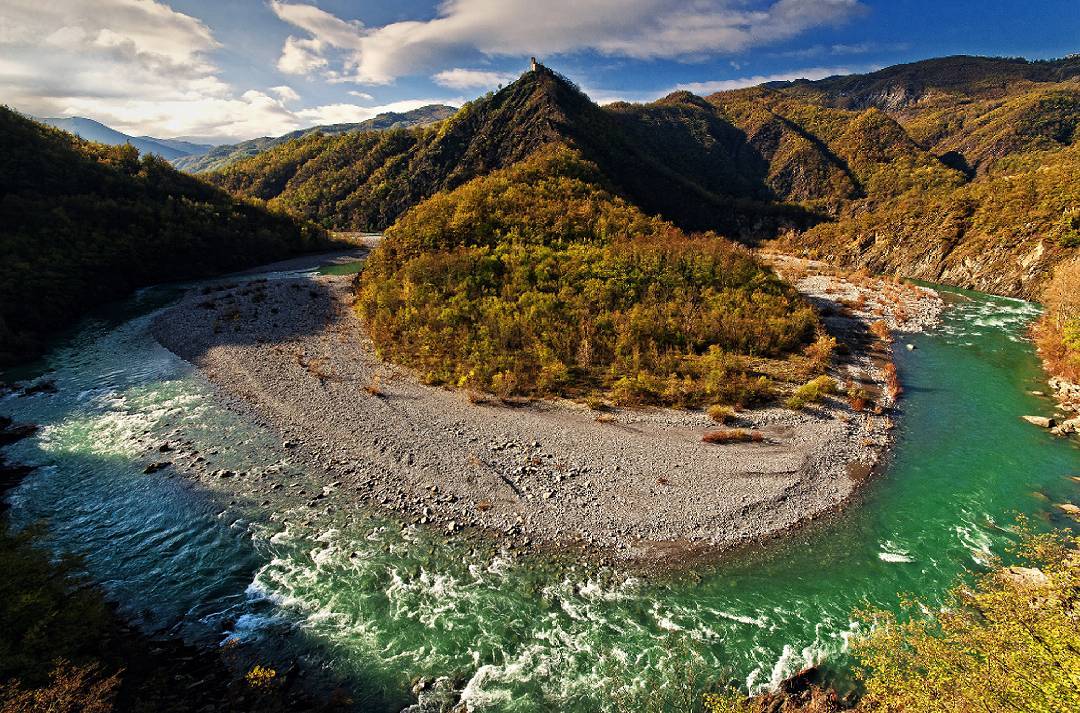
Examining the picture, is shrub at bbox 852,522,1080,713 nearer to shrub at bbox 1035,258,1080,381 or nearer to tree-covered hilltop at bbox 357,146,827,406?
tree-covered hilltop at bbox 357,146,827,406

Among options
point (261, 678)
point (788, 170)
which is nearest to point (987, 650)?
point (261, 678)

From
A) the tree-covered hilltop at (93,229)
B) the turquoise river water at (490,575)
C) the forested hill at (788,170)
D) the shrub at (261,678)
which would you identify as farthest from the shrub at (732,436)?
the tree-covered hilltop at (93,229)

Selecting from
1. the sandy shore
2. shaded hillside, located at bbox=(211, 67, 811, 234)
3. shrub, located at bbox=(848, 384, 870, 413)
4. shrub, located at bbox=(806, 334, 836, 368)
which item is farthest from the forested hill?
the sandy shore

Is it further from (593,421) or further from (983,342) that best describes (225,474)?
A: (983,342)

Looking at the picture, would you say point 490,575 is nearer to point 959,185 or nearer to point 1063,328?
point 1063,328

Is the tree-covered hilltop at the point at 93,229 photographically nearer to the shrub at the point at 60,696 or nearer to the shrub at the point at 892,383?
the shrub at the point at 60,696

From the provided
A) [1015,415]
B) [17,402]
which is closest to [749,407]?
[1015,415]
